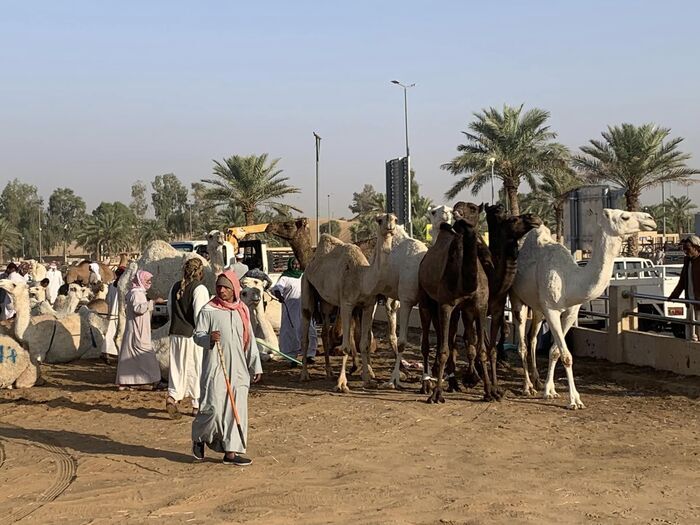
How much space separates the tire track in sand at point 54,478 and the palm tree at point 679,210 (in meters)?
64.7

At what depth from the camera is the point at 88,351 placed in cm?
1500

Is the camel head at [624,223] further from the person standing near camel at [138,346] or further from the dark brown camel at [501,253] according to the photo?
the person standing near camel at [138,346]

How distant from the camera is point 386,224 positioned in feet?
34.8

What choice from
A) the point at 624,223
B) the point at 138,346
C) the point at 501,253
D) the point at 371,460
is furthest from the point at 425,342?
the point at 138,346

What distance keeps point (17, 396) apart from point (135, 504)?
581 centimetres

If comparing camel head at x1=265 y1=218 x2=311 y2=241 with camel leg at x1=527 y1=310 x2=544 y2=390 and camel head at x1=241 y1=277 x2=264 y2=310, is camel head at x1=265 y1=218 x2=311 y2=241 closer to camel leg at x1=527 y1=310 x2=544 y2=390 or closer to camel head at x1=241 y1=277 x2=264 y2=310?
camel head at x1=241 y1=277 x2=264 y2=310

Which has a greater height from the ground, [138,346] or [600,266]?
[600,266]

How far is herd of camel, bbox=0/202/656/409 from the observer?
9414 mm

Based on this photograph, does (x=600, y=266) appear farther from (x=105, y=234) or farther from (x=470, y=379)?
(x=105, y=234)

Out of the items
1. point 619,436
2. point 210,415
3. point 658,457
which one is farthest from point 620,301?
point 210,415

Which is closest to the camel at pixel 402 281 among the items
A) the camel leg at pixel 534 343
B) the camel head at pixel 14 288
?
the camel leg at pixel 534 343

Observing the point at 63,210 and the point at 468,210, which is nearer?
the point at 468,210

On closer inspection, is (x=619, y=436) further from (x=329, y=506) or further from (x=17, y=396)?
(x=17, y=396)

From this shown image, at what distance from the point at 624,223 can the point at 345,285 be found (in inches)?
149
